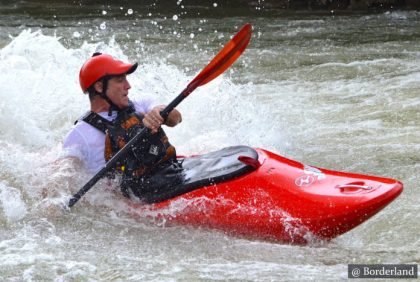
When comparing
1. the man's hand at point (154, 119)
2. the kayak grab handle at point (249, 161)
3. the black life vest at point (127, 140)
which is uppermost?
the man's hand at point (154, 119)

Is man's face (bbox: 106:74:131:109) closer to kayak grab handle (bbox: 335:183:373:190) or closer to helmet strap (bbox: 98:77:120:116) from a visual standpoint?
helmet strap (bbox: 98:77:120:116)

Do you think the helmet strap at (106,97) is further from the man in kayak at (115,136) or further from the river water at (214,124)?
the river water at (214,124)

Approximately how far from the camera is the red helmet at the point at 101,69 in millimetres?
4254

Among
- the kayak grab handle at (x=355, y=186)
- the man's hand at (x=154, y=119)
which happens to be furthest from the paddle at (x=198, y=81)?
the kayak grab handle at (x=355, y=186)

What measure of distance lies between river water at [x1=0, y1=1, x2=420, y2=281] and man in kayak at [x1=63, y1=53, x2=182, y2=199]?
0.52 ft

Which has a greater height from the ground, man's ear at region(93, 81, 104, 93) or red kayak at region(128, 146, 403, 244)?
man's ear at region(93, 81, 104, 93)

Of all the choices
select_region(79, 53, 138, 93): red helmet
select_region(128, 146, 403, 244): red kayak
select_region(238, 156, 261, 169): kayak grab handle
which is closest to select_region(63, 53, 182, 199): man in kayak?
select_region(79, 53, 138, 93): red helmet

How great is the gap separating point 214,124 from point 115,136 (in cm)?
231

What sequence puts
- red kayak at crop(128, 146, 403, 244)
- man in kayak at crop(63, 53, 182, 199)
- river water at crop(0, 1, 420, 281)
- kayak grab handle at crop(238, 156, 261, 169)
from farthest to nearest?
man in kayak at crop(63, 53, 182, 199), kayak grab handle at crop(238, 156, 261, 169), red kayak at crop(128, 146, 403, 244), river water at crop(0, 1, 420, 281)

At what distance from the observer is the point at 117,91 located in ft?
14.1

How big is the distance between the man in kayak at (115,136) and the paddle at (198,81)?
0.07 m

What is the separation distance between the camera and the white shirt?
4.22 meters

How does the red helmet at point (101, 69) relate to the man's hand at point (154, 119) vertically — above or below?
above

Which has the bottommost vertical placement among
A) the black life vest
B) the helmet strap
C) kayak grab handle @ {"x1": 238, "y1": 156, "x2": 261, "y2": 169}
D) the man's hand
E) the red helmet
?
kayak grab handle @ {"x1": 238, "y1": 156, "x2": 261, "y2": 169}
